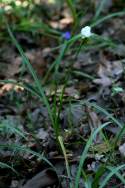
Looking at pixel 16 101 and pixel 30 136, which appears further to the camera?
pixel 16 101

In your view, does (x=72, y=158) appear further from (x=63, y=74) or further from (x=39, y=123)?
(x=63, y=74)

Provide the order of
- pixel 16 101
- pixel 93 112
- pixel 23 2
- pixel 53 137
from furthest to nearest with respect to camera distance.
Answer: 1. pixel 23 2
2. pixel 16 101
3. pixel 93 112
4. pixel 53 137

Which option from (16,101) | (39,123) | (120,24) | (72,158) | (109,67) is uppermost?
(120,24)

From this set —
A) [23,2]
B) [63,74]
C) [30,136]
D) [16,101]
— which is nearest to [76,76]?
[63,74]

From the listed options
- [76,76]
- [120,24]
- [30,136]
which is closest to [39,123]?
[30,136]

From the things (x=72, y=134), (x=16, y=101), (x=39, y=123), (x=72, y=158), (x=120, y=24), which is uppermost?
(x=120, y=24)

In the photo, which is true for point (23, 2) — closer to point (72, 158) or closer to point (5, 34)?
point (5, 34)

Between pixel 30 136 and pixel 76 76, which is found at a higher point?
pixel 76 76

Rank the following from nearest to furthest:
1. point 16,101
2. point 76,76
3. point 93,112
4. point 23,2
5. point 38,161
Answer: point 38,161
point 93,112
point 16,101
point 76,76
point 23,2

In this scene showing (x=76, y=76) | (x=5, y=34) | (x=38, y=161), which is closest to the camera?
(x=38, y=161)
